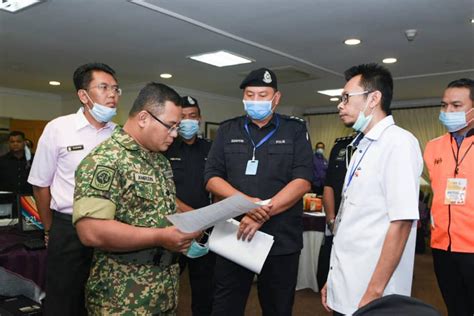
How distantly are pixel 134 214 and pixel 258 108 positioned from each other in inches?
39.9

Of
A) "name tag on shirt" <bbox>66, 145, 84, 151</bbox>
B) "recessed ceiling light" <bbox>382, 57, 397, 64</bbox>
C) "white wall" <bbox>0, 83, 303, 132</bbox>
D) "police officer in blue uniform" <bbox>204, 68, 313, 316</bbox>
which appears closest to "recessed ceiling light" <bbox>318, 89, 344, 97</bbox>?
"white wall" <bbox>0, 83, 303, 132</bbox>

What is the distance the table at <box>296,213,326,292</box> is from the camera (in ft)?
14.4

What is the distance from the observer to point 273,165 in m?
2.18

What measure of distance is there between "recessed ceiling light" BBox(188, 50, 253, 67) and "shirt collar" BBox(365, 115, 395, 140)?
4199 mm

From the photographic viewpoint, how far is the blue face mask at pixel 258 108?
2.24 meters

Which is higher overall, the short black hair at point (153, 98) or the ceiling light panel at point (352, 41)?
the ceiling light panel at point (352, 41)

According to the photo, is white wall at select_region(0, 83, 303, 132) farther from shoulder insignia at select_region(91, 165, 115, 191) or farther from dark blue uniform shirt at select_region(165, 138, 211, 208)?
shoulder insignia at select_region(91, 165, 115, 191)

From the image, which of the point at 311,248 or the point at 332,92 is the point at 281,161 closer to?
the point at 311,248

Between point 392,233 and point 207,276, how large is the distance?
1750 millimetres

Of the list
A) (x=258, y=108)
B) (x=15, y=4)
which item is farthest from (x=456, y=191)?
(x=15, y=4)

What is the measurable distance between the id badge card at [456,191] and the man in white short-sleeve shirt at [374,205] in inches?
32.0

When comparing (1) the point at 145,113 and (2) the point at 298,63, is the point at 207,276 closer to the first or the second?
(1) the point at 145,113

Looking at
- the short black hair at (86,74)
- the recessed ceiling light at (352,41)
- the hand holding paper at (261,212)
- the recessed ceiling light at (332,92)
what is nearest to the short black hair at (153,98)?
the hand holding paper at (261,212)

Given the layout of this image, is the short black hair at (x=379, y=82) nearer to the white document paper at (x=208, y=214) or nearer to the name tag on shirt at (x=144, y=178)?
the white document paper at (x=208, y=214)
